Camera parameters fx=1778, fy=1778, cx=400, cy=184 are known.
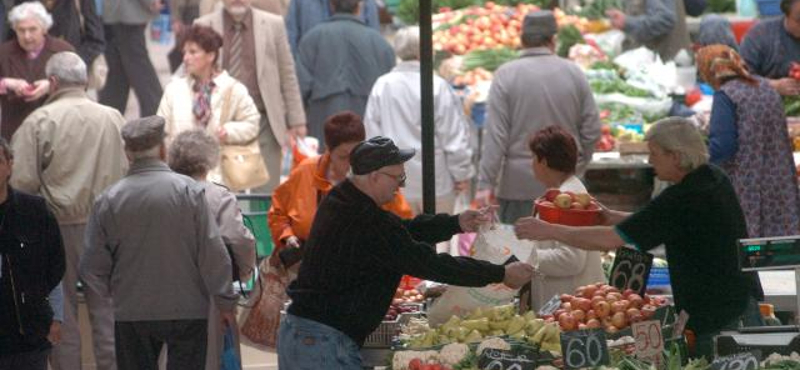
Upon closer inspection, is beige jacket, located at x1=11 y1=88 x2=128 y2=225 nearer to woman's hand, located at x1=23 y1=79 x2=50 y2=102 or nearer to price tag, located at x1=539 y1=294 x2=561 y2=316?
woman's hand, located at x1=23 y1=79 x2=50 y2=102

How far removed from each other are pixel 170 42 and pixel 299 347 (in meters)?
8.78

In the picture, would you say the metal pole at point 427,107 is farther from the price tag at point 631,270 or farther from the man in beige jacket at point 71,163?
the man in beige jacket at point 71,163

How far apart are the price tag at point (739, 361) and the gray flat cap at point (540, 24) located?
4.67 metres

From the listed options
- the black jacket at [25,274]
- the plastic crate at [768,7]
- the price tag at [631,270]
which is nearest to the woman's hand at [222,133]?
the black jacket at [25,274]

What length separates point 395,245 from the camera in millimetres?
6551

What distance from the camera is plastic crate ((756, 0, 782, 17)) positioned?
14.5 m

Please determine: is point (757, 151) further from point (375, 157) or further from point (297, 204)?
point (375, 157)

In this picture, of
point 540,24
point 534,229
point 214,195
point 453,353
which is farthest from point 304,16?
point 453,353

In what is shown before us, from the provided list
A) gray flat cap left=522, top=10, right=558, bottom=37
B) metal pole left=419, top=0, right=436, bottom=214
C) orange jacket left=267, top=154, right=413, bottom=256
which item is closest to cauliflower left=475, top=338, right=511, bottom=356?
metal pole left=419, top=0, right=436, bottom=214

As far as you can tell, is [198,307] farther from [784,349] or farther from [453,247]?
[453,247]

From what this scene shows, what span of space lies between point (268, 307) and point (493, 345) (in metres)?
1.95

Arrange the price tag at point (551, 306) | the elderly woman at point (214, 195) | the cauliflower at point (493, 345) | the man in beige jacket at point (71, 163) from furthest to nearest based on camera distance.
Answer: the man in beige jacket at point (71, 163) → the elderly woman at point (214, 195) → the price tag at point (551, 306) → the cauliflower at point (493, 345)

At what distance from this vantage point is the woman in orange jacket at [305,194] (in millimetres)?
8297

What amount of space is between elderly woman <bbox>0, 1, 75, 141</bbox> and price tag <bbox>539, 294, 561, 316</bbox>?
430 centimetres
